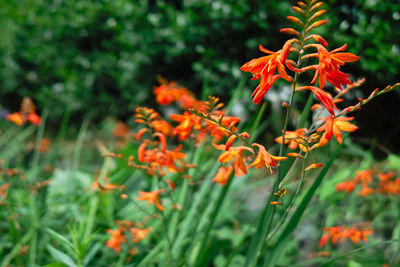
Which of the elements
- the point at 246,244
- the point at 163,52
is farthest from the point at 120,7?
the point at 246,244

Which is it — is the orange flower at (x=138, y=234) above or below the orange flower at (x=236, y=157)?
below

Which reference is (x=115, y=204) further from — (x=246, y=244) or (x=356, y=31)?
(x=356, y=31)

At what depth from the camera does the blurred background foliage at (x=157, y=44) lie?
6.68ft

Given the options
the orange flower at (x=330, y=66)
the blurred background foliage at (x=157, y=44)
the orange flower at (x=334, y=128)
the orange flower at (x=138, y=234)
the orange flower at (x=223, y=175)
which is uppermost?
the blurred background foliage at (x=157, y=44)

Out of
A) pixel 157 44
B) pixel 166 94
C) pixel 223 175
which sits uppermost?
pixel 157 44

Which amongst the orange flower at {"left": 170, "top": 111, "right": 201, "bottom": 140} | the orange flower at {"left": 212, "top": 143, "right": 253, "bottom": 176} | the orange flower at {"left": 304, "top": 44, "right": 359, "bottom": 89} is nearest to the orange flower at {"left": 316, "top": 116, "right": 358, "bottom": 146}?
the orange flower at {"left": 304, "top": 44, "right": 359, "bottom": 89}

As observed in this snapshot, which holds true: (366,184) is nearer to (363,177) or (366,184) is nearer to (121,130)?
(363,177)

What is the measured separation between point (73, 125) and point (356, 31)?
16.4ft

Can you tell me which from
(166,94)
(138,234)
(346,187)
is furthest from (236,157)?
(346,187)

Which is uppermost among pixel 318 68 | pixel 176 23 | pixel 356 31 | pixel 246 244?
pixel 176 23

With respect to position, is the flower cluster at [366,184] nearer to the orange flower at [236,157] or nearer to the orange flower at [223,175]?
the orange flower at [223,175]

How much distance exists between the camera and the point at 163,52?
322 centimetres

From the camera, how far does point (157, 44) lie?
3.08m

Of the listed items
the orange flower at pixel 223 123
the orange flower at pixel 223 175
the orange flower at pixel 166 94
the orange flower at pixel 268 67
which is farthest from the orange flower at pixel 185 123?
the orange flower at pixel 166 94
